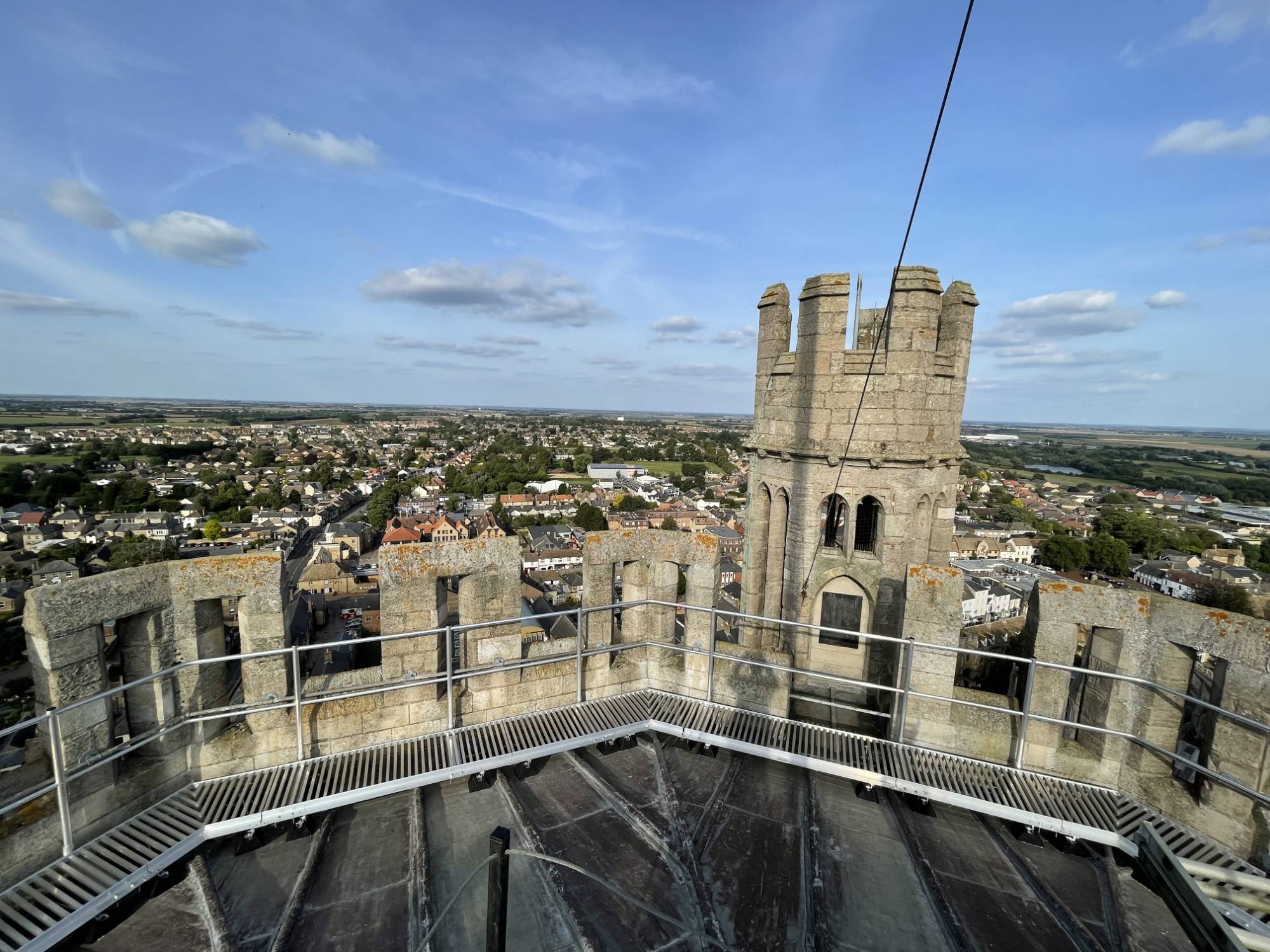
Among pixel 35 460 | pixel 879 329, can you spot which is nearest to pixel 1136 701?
pixel 879 329

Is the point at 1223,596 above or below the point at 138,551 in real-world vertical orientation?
above

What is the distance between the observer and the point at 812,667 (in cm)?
824

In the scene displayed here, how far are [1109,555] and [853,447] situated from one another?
81.8 m

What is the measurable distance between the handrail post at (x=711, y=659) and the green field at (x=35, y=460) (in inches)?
6450

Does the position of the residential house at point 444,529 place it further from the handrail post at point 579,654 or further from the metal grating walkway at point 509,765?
the metal grating walkway at point 509,765

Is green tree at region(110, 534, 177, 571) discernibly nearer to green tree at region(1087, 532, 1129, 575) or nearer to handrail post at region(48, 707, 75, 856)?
handrail post at region(48, 707, 75, 856)

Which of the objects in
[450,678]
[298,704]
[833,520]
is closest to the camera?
[298,704]

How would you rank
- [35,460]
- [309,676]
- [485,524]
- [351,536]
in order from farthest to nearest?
[35,460] → [485,524] → [351,536] → [309,676]

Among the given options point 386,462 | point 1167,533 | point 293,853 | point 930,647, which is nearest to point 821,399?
point 930,647

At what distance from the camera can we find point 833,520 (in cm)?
945

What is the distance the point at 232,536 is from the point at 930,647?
92578mm

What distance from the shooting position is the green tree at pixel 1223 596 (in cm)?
3030

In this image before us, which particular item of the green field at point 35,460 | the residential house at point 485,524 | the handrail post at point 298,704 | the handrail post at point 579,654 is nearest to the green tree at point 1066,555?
the residential house at point 485,524

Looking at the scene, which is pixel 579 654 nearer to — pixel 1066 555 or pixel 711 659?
pixel 711 659
